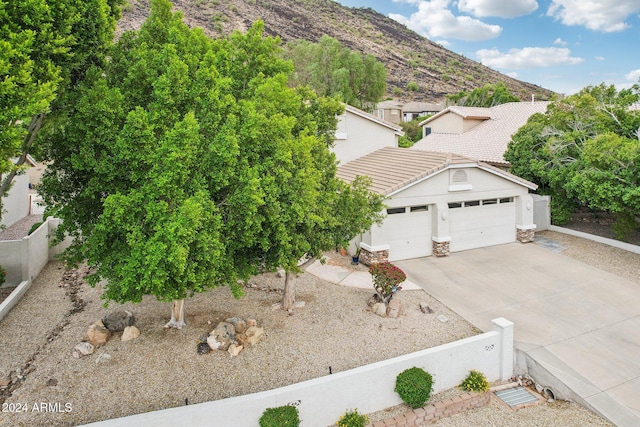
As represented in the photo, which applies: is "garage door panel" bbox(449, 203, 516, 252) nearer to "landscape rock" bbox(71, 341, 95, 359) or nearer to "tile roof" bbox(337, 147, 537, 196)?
"tile roof" bbox(337, 147, 537, 196)

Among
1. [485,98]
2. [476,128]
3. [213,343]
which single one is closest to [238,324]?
[213,343]

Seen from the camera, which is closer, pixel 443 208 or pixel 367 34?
pixel 443 208

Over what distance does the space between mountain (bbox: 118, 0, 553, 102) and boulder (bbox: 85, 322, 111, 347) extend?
5776cm

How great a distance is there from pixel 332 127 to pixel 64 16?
6390 millimetres

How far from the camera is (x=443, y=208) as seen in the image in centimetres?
1673

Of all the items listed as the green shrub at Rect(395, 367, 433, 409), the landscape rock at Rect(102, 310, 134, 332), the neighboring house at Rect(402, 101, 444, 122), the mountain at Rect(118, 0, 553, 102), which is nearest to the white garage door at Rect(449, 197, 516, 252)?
the green shrub at Rect(395, 367, 433, 409)

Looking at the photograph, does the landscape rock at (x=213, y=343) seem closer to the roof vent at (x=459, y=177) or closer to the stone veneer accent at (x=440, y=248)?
the stone veneer accent at (x=440, y=248)

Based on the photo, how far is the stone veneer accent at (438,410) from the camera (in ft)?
27.7

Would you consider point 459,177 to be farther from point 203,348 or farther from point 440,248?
point 203,348

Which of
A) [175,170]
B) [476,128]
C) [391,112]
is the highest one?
[391,112]

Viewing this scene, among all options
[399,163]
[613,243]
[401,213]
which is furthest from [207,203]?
[613,243]

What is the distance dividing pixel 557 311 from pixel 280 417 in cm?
891

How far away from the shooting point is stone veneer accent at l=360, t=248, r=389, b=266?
615 inches

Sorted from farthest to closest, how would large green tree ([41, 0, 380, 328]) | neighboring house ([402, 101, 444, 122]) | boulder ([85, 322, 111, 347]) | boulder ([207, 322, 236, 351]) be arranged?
neighboring house ([402, 101, 444, 122])
boulder ([85, 322, 111, 347])
boulder ([207, 322, 236, 351])
large green tree ([41, 0, 380, 328])
